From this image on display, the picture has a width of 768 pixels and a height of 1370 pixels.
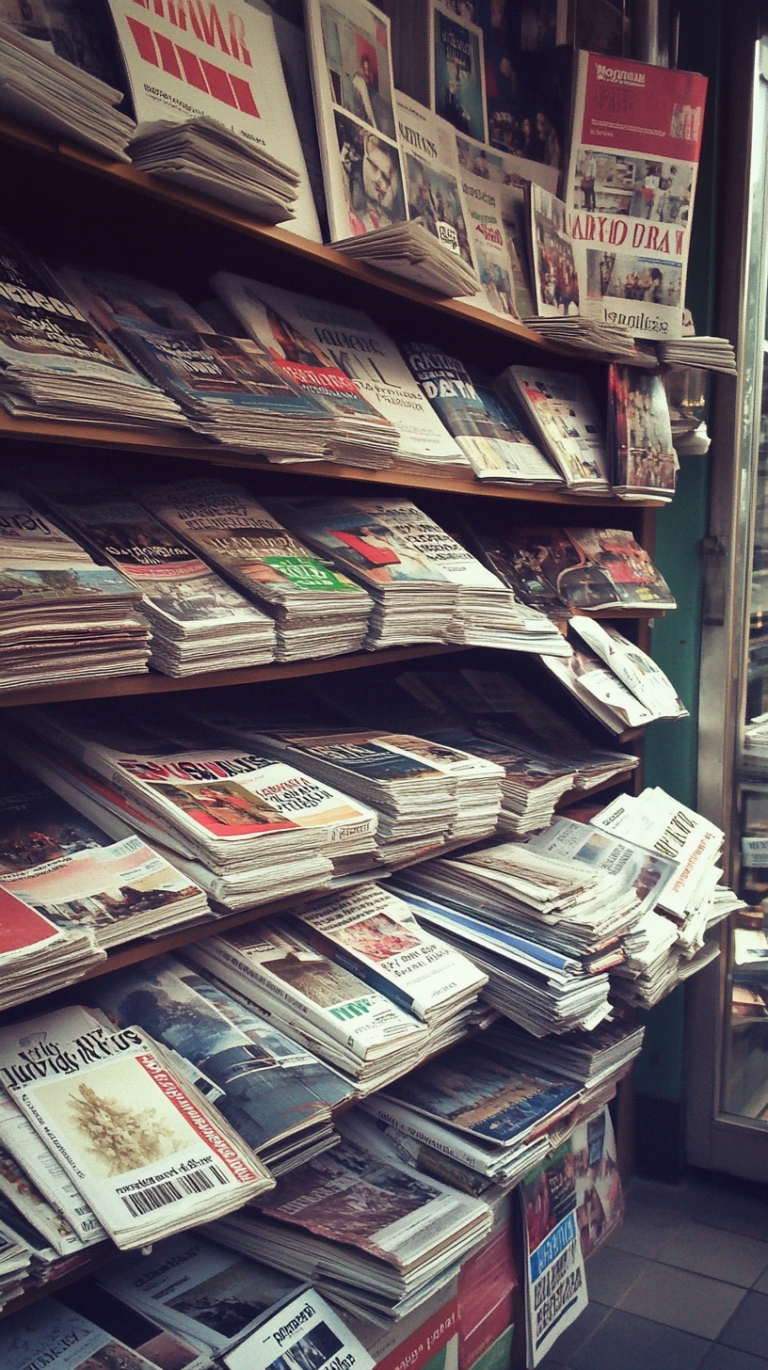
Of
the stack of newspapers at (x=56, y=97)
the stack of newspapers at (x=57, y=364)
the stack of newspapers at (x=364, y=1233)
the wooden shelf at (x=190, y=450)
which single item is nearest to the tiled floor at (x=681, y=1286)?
the stack of newspapers at (x=364, y=1233)

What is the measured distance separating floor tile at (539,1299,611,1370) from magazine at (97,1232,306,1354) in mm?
876

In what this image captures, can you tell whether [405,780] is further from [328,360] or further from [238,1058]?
[328,360]

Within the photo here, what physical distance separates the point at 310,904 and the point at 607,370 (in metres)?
1.35

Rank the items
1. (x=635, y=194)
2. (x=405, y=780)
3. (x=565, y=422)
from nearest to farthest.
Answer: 1. (x=405, y=780)
2. (x=565, y=422)
3. (x=635, y=194)

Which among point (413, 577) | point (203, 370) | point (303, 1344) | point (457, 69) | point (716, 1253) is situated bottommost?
point (716, 1253)

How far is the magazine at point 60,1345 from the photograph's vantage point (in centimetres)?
115

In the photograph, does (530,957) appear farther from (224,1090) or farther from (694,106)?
(694,106)

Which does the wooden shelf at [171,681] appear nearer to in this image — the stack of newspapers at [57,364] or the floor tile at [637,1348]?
the stack of newspapers at [57,364]

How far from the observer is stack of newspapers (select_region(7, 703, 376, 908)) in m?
1.30

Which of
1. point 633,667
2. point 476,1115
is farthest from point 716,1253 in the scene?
point 633,667

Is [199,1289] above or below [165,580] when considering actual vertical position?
below

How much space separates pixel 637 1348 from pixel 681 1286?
0.24m

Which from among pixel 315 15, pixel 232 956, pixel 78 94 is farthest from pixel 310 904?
pixel 315 15

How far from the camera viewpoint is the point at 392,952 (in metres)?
1.59
